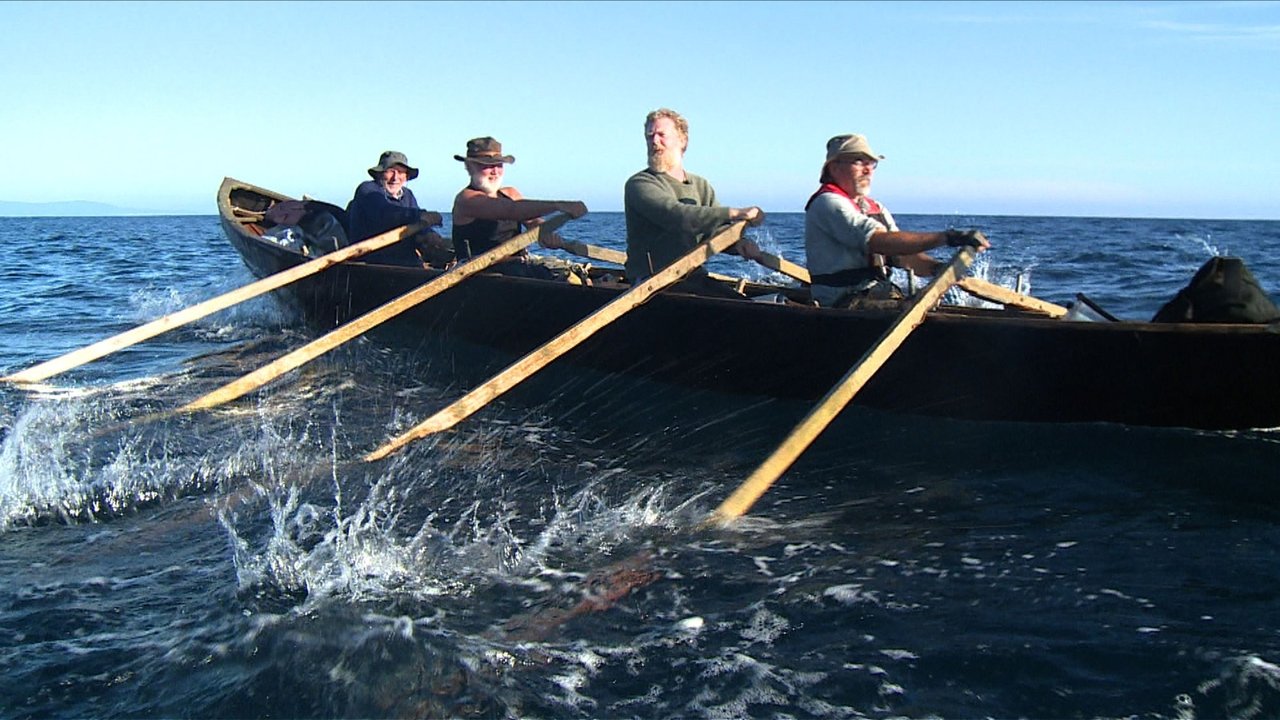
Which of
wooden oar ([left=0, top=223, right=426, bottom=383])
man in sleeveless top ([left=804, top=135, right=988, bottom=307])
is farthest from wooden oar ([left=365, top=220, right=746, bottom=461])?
wooden oar ([left=0, top=223, right=426, bottom=383])

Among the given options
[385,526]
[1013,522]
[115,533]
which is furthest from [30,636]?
[1013,522]

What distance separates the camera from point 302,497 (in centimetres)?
495

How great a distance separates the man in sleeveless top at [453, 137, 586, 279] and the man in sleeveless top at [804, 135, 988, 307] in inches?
101

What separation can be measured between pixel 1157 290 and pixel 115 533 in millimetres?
13526

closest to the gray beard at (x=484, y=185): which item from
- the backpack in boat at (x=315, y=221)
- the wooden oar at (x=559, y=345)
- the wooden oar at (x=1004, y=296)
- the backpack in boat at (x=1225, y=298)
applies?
the wooden oar at (x=559, y=345)

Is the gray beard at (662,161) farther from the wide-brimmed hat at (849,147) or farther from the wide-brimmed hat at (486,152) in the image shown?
the wide-brimmed hat at (486,152)

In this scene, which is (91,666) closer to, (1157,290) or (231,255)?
(1157,290)

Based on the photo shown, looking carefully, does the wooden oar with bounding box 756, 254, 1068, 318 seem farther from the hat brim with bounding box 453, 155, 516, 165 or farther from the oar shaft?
the hat brim with bounding box 453, 155, 516, 165

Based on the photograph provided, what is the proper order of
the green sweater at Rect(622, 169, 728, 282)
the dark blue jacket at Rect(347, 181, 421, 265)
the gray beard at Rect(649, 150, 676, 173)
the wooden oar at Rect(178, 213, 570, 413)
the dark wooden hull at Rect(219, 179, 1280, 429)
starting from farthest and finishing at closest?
the dark blue jacket at Rect(347, 181, 421, 265)
the wooden oar at Rect(178, 213, 570, 413)
the gray beard at Rect(649, 150, 676, 173)
the green sweater at Rect(622, 169, 728, 282)
the dark wooden hull at Rect(219, 179, 1280, 429)

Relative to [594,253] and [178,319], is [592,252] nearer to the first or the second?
[594,253]

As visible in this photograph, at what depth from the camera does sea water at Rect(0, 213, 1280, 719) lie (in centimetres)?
304

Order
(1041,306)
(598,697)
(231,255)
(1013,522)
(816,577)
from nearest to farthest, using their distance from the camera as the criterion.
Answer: (598,697) → (816,577) → (1013,522) → (1041,306) → (231,255)

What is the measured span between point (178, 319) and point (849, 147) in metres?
5.31

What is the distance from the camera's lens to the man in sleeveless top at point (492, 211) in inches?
318
